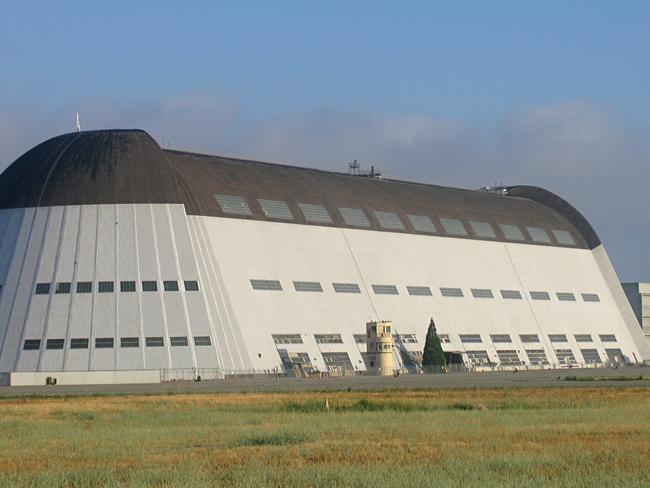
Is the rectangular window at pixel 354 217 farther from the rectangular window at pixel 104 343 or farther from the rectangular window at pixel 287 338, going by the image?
the rectangular window at pixel 104 343

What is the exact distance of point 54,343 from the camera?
102500 millimetres

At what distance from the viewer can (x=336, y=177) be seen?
455 ft

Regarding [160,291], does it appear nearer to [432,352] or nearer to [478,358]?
[432,352]

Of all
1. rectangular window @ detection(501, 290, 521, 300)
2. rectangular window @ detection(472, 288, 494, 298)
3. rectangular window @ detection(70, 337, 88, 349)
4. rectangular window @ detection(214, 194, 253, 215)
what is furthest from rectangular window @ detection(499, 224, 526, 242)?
rectangular window @ detection(70, 337, 88, 349)

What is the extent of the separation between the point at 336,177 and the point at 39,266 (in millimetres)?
41707

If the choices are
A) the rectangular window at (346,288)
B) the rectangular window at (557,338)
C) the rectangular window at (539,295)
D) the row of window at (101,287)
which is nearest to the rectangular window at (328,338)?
the rectangular window at (346,288)

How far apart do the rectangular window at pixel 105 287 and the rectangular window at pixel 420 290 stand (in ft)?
119

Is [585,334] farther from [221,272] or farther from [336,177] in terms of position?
[221,272]

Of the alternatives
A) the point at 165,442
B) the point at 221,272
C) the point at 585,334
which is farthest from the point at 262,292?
the point at 165,442

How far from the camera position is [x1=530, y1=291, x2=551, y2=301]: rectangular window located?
472 feet

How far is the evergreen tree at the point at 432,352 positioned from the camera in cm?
12075

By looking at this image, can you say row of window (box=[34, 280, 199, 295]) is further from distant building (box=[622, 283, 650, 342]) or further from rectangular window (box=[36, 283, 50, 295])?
distant building (box=[622, 283, 650, 342])

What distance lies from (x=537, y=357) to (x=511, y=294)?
27.3 ft

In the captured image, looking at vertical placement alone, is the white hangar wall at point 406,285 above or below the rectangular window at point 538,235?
below
